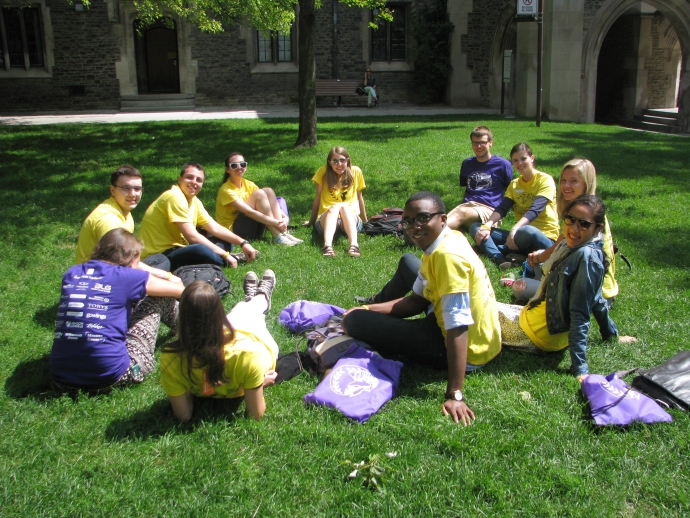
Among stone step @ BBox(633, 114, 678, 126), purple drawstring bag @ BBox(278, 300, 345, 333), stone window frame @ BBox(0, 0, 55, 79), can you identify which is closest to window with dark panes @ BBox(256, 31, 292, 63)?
stone window frame @ BBox(0, 0, 55, 79)

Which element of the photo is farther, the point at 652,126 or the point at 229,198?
the point at 652,126

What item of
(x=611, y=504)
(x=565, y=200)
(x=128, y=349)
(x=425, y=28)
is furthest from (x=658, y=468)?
(x=425, y=28)

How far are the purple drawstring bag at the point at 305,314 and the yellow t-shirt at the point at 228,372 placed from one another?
4.04 ft

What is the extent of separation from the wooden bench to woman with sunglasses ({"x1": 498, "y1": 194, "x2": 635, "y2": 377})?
62.7ft

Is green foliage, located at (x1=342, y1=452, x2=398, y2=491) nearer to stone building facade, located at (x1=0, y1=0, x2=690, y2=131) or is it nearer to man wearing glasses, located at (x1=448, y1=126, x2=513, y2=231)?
man wearing glasses, located at (x1=448, y1=126, x2=513, y2=231)

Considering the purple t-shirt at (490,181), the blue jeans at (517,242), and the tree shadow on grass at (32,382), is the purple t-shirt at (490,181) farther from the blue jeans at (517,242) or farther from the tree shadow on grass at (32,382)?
the tree shadow on grass at (32,382)

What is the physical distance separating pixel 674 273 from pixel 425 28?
18.5 metres

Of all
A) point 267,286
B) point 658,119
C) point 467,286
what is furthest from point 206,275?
point 658,119

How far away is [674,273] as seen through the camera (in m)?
5.90

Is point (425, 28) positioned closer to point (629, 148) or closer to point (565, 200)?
point (629, 148)

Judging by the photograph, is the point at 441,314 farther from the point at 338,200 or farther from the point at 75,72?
the point at 75,72

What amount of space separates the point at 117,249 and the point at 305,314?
1.49 m

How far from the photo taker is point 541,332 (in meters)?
4.13

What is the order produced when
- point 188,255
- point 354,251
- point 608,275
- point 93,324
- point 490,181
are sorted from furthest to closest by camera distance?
1. point 490,181
2. point 354,251
3. point 188,255
4. point 608,275
5. point 93,324
